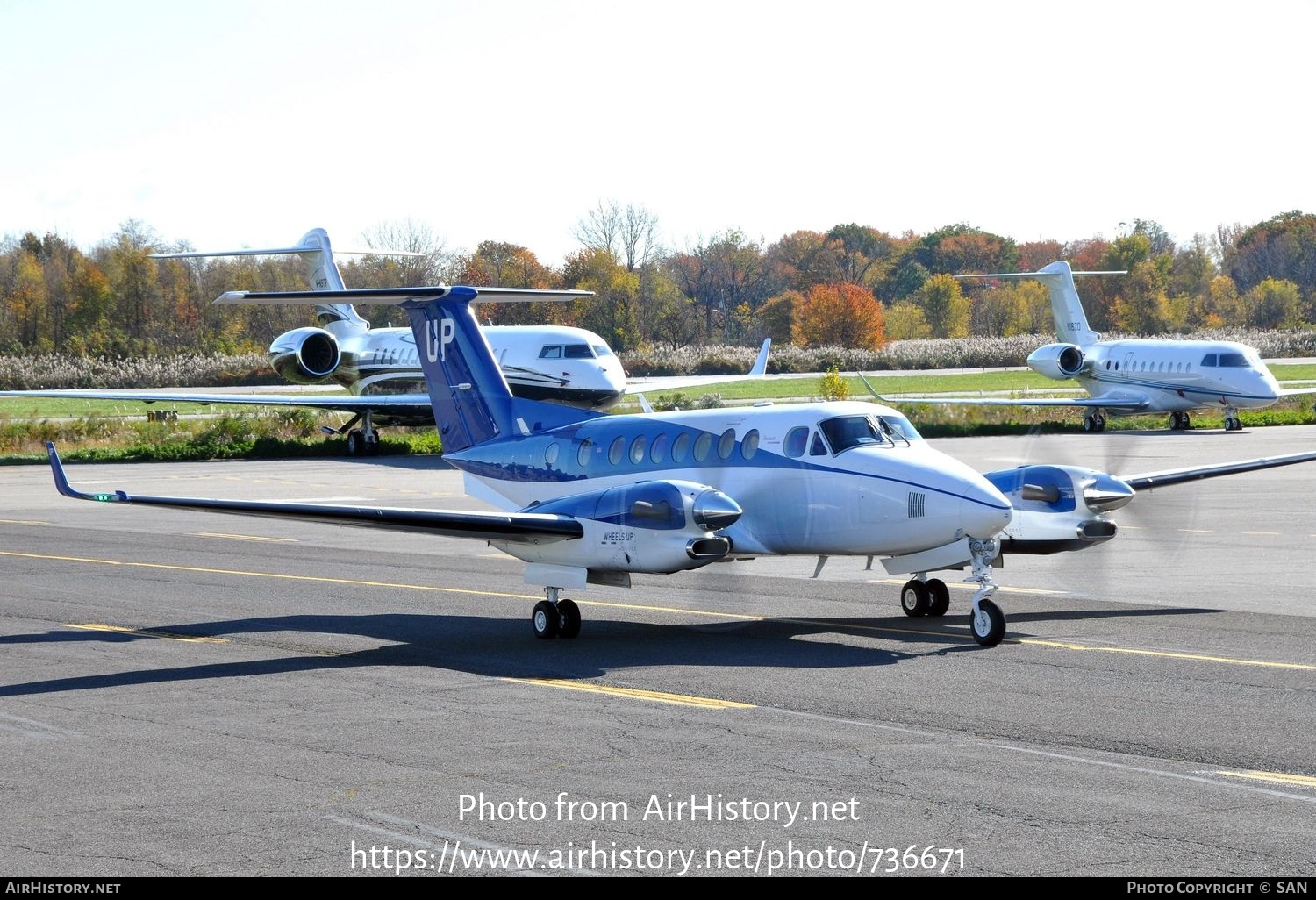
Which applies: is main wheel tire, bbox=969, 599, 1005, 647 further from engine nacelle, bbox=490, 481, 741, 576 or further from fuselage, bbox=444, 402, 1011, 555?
engine nacelle, bbox=490, 481, 741, 576

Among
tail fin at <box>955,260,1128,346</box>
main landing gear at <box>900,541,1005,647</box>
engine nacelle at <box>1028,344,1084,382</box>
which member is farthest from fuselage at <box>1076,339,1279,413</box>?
main landing gear at <box>900,541,1005,647</box>

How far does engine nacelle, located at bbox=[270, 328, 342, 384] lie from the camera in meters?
46.2

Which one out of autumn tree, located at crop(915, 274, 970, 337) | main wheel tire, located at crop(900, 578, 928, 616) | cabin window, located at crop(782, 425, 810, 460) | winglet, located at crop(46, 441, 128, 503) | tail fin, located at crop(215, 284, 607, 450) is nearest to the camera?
winglet, located at crop(46, 441, 128, 503)

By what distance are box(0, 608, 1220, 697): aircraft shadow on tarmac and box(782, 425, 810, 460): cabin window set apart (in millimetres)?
1905

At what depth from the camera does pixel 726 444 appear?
16297 millimetres

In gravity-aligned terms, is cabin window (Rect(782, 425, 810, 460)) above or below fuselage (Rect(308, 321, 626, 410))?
below

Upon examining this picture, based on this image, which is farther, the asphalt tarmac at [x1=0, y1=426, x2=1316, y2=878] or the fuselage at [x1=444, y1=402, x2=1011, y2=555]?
the fuselage at [x1=444, y1=402, x2=1011, y2=555]

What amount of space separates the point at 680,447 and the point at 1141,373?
40.0 metres

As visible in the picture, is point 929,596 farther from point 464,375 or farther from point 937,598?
point 464,375

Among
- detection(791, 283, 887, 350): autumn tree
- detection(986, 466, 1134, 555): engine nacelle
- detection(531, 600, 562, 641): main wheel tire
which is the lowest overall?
detection(531, 600, 562, 641): main wheel tire

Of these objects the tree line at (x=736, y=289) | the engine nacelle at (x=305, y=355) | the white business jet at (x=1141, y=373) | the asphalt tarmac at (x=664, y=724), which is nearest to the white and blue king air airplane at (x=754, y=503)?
the asphalt tarmac at (x=664, y=724)

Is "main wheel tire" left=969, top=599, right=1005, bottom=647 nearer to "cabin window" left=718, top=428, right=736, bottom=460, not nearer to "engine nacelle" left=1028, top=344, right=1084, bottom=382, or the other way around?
"cabin window" left=718, top=428, right=736, bottom=460

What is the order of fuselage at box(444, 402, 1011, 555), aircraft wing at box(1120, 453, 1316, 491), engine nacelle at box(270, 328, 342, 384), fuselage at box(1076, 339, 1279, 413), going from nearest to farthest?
fuselage at box(444, 402, 1011, 555) < aircraft wing at box(1120, 453, 1316, 491) < engine nacelle at box(270, 328, 342, 384) < fuselage at box(1076, 339, 1279, 413)

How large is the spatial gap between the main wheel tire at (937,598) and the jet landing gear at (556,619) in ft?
13.1
